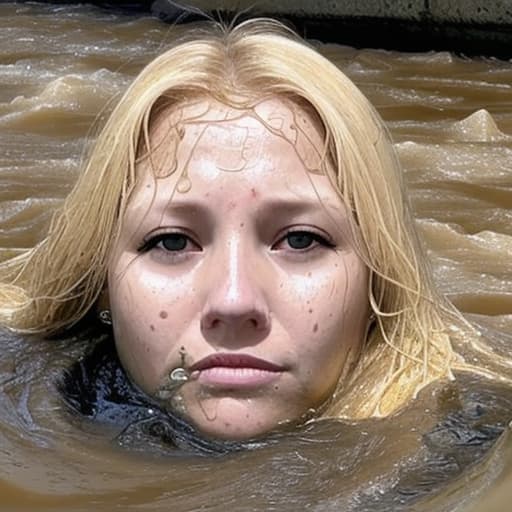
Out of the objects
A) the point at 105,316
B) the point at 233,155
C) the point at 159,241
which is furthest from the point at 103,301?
the point at 233,155

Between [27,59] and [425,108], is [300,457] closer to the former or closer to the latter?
[425,108]

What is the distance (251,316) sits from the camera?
2.37 meters

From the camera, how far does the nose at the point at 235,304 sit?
2.35 metres

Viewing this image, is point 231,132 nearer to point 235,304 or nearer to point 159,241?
point 159,241

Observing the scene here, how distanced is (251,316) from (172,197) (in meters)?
0.30

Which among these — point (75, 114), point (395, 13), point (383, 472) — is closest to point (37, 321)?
point (383, 472)

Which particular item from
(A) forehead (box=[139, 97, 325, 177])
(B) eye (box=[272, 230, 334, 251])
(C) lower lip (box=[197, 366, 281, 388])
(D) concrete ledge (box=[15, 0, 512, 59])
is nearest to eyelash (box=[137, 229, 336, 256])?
(B) eye (box=[272, 230, 334, 251])

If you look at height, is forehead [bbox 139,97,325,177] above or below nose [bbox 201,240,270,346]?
above

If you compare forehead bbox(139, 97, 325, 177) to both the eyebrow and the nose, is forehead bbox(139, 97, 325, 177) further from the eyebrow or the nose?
the nose

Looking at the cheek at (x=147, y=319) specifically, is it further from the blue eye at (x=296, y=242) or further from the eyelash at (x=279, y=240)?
the blue eye at (x=296, y=242)

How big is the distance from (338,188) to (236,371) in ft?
1.37

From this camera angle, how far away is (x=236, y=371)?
240 centimetres

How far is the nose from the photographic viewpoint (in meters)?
2.35

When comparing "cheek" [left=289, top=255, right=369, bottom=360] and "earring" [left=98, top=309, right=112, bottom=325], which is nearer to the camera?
"cheek" [left=289, top=255, right=369, bottom=360]
